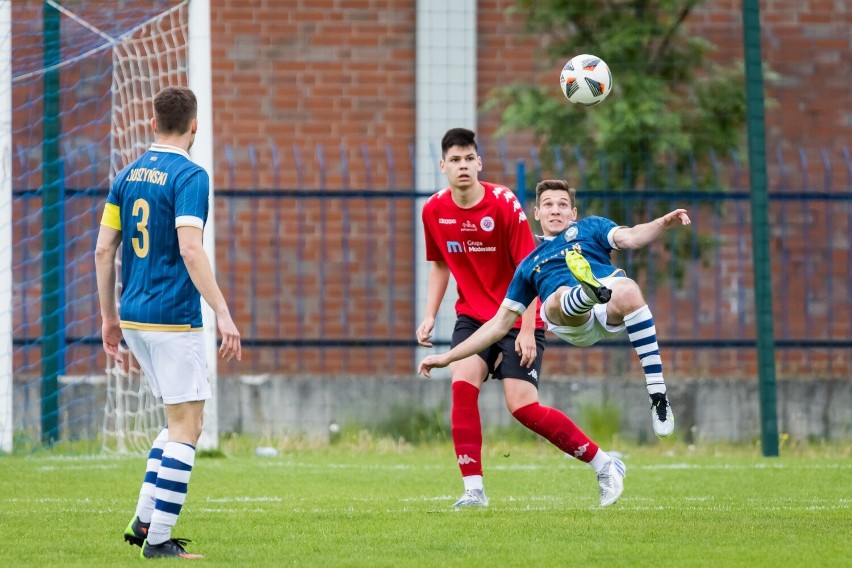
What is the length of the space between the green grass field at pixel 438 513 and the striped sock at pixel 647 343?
67 centimetres

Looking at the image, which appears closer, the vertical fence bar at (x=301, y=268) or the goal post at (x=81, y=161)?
the goal post at (x=81, y=161)

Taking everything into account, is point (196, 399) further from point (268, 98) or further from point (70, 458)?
point (268, 98)

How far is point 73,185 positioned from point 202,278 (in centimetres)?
851

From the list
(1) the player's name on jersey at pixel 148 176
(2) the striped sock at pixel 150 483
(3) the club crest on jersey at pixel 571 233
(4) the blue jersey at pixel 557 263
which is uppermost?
(1) the player's name on jersey at pixel 148 176

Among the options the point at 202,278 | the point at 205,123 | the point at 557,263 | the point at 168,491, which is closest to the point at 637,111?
the point at 205,123

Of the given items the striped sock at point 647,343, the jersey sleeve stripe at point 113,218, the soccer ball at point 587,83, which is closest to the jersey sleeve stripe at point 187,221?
the jersey sleeve stripe at point 113,218

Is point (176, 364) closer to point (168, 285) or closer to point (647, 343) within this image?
point (168, 285)

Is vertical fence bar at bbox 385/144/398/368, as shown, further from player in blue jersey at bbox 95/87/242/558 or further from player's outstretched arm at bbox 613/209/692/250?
player in blue jersey at bbox 95/87/242/558

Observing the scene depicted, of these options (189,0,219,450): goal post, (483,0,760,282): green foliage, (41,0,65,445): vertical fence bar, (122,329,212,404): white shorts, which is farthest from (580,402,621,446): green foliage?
(122,329,212,404): white shorts

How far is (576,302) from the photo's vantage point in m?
6.93

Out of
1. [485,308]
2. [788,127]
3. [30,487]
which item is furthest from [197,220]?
[788,127]

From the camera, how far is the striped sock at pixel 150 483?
5859 mm

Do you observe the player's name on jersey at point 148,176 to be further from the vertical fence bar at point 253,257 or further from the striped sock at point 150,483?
the vertical fence bar at point 253,257

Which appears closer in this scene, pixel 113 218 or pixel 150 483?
pixel 113 218
